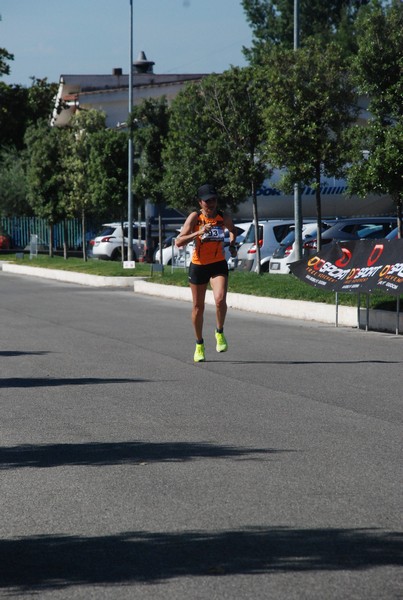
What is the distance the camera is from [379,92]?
73.8ft

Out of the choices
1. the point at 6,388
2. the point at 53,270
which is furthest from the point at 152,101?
the point at 6,388

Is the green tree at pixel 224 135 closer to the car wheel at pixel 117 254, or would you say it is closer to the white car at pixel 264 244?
the white car at pixel 264 244

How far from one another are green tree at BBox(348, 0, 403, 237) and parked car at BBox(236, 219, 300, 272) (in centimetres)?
1025

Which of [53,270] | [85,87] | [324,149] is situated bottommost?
[53,270]

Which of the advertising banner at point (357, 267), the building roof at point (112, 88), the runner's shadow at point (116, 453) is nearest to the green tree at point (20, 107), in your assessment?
the building roof at point (112, 88)

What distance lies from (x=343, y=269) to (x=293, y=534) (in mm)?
13304

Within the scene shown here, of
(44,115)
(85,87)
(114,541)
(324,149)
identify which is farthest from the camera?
(85,87)

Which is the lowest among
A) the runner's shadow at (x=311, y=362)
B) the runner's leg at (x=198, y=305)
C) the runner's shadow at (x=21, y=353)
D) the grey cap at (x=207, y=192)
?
the runner's shadow at (x=21, y=353)

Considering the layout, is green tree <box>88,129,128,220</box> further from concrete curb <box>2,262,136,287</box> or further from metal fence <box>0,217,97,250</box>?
metal fence <box>0,217,97,250</box>

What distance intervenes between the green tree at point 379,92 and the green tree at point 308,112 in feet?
8.02

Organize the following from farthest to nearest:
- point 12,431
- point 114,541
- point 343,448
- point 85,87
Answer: point 85,87 < point 12,431 < point 343,448 < point 114,541

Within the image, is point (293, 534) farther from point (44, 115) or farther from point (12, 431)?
point (44, 115)

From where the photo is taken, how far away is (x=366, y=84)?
22688 millimetres

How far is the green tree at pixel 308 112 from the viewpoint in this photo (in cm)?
2534
